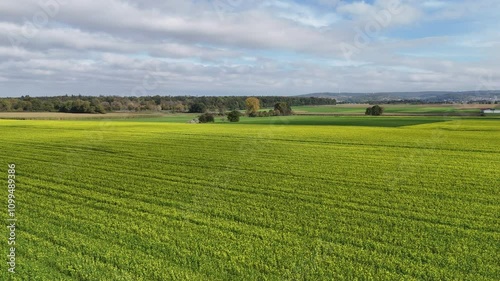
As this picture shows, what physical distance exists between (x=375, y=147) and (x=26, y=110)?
114406 mm

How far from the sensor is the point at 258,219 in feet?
39.2

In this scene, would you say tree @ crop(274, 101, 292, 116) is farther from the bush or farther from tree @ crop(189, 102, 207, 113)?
the bush

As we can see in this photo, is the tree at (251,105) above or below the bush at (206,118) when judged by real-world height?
above

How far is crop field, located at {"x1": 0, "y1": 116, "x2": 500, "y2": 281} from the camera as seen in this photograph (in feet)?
28.4

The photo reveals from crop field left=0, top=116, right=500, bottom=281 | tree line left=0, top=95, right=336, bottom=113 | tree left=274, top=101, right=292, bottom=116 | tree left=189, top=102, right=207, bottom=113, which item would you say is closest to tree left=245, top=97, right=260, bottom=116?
tree line left=0, top=95, right=336, bottom=113

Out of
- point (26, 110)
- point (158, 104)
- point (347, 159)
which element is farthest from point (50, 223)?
point (26, 110)

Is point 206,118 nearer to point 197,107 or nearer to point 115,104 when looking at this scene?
point 197,107

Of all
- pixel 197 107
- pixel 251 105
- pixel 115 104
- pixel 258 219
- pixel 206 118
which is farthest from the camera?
pixel 251 105

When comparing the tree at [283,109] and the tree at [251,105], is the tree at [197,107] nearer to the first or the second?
the tree at [251,105]

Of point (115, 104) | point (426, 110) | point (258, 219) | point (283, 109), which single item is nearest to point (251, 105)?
point (283, 109)

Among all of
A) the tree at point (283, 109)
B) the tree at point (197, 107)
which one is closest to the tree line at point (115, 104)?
the tree at point (197, 107)

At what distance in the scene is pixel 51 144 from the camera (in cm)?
3412

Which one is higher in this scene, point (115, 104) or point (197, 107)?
point (115, 104)

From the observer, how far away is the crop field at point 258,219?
8.66 metres
